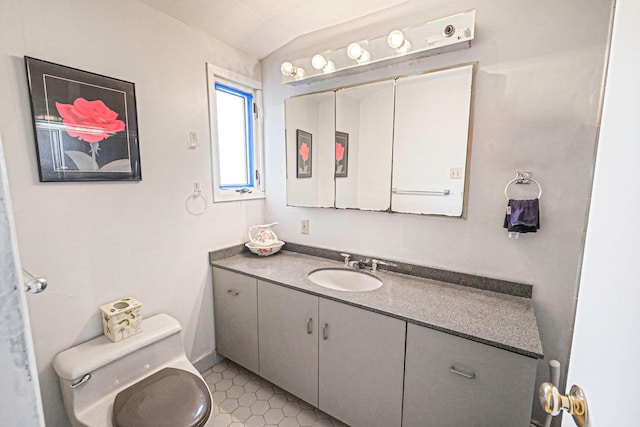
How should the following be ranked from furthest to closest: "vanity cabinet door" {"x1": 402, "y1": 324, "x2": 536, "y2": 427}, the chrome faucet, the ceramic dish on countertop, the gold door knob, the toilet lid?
1. the ceramic dish on countertop
2. the chrome faucet
3. the toilet lid
4. "vanity cabinet door" {"x1": 402, "y1": 324, "x2": 536, "y2": 427}
5. the gold door knob

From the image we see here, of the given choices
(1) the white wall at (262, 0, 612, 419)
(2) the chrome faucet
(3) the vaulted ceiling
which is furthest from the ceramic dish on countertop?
(3) the vaulted ceiling

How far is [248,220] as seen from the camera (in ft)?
7.36

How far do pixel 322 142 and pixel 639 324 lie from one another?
1.82 meters

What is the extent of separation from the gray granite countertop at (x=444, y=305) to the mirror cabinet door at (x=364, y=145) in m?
0.51

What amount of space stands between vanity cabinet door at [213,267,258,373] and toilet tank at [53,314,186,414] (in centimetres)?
38

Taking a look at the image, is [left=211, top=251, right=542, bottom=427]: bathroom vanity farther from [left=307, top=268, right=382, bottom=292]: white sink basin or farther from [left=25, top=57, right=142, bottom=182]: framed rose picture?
[left=25, top=57, right=142, bottom=182]: framed rose picture

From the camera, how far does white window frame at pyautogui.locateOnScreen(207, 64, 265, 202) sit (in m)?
1.89

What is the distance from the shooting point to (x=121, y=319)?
1.41m

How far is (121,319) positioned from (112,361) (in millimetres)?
188

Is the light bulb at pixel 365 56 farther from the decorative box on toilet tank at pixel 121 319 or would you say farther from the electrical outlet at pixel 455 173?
the decorative box on toilet tank at pixel 121 319

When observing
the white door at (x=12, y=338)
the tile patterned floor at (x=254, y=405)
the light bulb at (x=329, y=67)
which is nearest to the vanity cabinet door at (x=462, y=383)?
the tile patterned floor at (x=254, y=405)

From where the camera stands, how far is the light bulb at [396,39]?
58.0 inches

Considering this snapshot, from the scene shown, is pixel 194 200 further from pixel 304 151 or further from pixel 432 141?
pixel 432 141

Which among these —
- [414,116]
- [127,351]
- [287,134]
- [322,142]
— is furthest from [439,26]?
[127,351]
